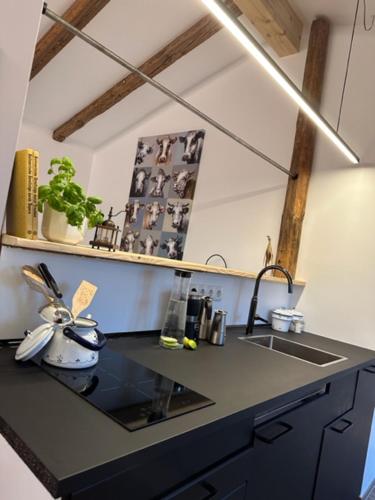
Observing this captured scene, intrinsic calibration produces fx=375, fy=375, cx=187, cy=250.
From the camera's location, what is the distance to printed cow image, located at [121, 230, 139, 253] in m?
3.91

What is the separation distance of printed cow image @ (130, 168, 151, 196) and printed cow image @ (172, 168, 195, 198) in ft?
1.40

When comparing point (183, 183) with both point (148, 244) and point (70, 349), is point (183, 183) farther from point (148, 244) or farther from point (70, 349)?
point (70, 349)

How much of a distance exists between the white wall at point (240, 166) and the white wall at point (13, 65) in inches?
86.3

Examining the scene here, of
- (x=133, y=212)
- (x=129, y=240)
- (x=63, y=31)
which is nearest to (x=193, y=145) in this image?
(x=133, y=212)

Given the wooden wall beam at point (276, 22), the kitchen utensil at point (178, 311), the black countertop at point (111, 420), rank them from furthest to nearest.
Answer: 1. the wooden wall beam at point (276, 22)
2. the kitchen utensil at point (178, 311)
3. the black countertop at point (111, 420)

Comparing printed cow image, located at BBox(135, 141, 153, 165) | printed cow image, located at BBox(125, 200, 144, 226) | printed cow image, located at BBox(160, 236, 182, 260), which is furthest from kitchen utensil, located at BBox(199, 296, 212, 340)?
printed cow image, located at BBox(135, 141, 153, 165)

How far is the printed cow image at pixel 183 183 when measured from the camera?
11.6ft

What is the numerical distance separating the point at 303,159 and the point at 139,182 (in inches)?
74.6

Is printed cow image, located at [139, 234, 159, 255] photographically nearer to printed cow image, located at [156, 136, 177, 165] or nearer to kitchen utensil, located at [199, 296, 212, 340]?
printed cow image, located at [156, 136, 177, 165]

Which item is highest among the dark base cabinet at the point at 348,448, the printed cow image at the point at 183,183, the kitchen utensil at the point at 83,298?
the printed cow image at the point at 183,183

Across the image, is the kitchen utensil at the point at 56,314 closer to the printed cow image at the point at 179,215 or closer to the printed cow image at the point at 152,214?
the printed cow image at the point at 179,215

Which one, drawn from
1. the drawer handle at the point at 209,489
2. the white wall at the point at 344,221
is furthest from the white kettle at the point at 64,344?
the white wall at the point at 344,221

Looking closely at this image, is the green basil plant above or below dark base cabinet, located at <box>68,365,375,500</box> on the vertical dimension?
above

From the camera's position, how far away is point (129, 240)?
395cm
